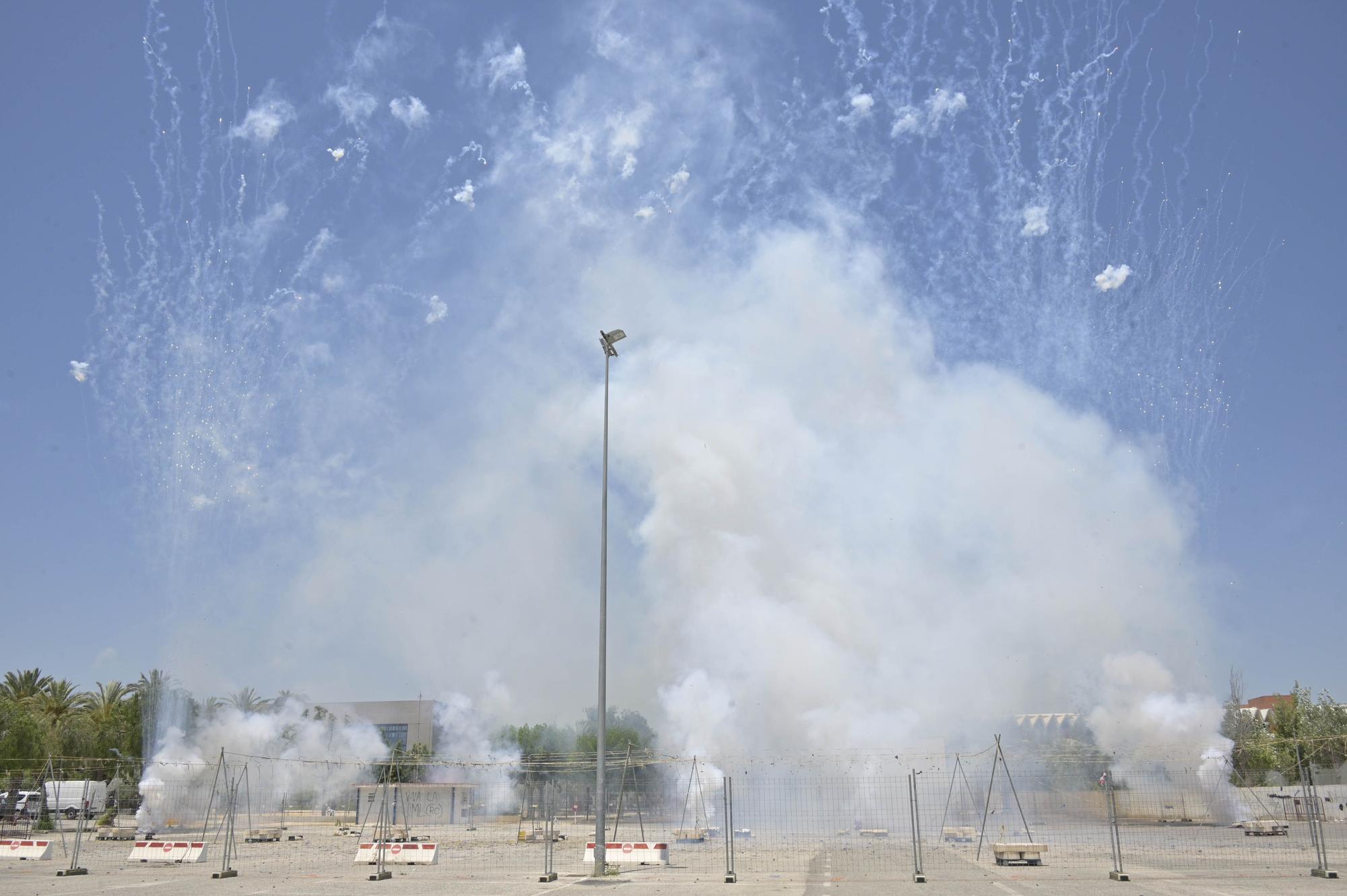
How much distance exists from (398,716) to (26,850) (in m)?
85.2

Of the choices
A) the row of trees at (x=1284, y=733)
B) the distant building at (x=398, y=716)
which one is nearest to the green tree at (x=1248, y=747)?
the row of trees at (x=1284, y=733)

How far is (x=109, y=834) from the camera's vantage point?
145ft

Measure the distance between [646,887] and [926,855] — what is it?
47.5 feet

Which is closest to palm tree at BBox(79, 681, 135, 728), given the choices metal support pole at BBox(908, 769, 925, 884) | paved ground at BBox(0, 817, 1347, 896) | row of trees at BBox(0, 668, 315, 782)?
row of trees at BBox(0, 668, 315, 782)

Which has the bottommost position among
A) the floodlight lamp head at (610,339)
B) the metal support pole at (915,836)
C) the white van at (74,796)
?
the white van at (74,796)

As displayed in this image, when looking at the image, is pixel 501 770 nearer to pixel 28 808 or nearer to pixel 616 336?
pixel 28 808

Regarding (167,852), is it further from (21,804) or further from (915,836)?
(21,804)

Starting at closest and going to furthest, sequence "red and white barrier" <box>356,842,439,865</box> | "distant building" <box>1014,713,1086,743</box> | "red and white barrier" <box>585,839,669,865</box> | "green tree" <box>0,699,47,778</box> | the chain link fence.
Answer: the chain link fence < "red and white barrier" <box>585,839,669,865</box> < "red and white barrier" <box>356,842,439,865</box> < "green tree" <box>0,699,47,778</box> < "distant building" <box>1014,713,1086,743</box>

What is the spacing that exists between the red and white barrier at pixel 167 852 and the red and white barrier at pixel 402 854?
15.6 feet

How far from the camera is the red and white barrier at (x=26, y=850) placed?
29.9 meters

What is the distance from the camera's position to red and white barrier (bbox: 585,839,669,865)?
27.6 metres

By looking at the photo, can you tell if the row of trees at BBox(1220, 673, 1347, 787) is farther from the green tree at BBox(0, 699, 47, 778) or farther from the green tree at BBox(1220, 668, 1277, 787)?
the green tree at BBox(0, 699, 47, 778)

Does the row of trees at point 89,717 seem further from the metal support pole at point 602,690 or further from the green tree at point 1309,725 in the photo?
the green tree at point 1309,725

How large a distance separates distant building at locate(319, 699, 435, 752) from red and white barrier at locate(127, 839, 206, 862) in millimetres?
81983
